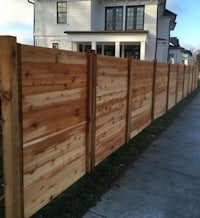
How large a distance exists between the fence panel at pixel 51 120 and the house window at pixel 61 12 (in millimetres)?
19894

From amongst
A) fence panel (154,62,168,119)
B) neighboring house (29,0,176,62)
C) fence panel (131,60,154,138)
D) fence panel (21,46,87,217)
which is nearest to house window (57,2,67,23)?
neighboring house (29,0,176,62)

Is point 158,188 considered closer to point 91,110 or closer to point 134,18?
point 91,110

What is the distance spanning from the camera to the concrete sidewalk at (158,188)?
309 centimetres

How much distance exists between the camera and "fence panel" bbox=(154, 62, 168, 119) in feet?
24.7

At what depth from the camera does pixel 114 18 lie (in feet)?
71.4

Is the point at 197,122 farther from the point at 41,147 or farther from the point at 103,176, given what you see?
the point at 41,147

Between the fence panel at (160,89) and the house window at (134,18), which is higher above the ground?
the house window at (134,18)

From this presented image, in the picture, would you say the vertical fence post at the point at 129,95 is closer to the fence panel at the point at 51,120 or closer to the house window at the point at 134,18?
the fence panel at the point at 51,120

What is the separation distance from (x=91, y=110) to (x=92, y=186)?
1.03m

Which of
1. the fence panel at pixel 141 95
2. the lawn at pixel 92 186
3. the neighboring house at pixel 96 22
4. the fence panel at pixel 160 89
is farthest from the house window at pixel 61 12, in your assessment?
the lawn at pixel 92 186

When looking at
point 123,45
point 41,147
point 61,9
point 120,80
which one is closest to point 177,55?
point 123,45

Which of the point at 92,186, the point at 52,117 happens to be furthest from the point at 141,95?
the point at 52,117

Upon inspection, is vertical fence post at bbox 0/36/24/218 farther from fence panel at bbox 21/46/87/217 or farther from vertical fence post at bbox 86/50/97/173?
vertical fence post at bbox 86/50/97/173

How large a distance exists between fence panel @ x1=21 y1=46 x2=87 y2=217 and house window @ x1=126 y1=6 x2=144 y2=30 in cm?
1912
